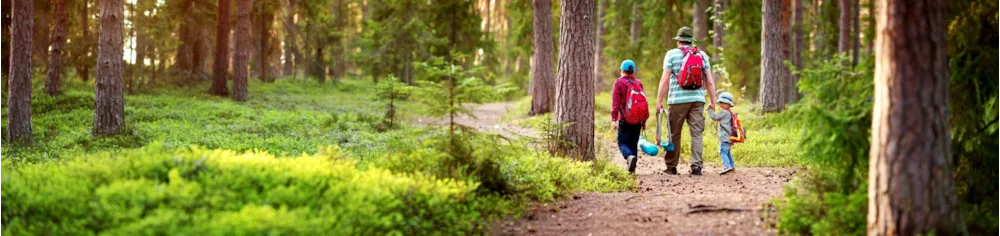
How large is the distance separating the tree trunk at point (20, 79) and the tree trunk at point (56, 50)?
21.8 feet

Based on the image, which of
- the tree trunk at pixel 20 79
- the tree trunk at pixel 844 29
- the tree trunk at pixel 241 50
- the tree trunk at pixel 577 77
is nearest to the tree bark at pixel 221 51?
the tree trunk at pixel 241 50

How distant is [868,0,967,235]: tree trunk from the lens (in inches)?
200

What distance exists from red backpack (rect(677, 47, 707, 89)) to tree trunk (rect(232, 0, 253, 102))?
55.9ft

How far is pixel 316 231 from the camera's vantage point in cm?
503

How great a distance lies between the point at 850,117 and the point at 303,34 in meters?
30.0

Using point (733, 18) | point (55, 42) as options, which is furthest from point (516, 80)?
point (55, 42)

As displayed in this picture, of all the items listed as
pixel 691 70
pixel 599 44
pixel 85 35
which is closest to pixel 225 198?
pixel 691 70

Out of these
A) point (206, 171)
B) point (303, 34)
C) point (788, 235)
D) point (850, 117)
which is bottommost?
point (788, 235)

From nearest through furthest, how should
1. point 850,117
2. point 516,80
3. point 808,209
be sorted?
1. point 850,117
2. point 808,209
3. point 516,80

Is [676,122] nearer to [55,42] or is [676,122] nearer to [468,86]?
[468,86]

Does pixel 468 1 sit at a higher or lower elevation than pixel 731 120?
higher

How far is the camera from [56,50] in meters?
20.1

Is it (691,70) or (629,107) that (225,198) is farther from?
(691,70)

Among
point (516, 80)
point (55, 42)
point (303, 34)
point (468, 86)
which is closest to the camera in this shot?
point (468, 86)
